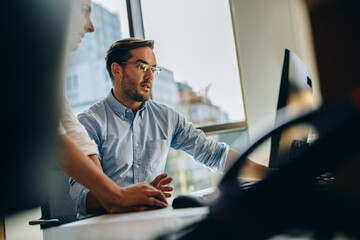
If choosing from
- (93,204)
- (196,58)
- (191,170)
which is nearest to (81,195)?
(93,204)

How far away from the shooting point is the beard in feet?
5.58

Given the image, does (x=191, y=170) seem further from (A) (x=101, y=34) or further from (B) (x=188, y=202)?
(B) (x=188, y=202)

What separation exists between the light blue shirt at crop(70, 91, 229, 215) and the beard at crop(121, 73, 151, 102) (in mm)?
49

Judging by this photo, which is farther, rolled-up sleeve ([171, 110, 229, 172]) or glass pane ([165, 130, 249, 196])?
glass pane ([165, 130, 249, 196])

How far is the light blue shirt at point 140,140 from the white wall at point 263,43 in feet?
3.93

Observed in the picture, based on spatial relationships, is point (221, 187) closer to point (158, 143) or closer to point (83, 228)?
point (83, 228)

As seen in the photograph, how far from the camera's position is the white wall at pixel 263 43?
8.77 ft

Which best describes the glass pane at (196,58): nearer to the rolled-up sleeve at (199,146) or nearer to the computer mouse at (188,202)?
the rolled-up sleeve at (199,146)

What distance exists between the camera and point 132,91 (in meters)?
1.74

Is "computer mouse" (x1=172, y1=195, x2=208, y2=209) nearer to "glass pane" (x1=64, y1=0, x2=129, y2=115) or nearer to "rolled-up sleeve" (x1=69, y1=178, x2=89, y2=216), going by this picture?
"rolled-up sleeve" (x1=69, y1=178, x2=89, y2=216)

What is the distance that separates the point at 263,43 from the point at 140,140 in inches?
69.3

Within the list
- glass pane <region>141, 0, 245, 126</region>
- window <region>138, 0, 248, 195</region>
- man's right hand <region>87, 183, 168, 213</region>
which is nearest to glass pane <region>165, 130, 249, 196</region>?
window <region>138, 0, 248, 195</region>

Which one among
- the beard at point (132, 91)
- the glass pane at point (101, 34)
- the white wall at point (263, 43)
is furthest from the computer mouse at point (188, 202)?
the white wall at point (263, 43)

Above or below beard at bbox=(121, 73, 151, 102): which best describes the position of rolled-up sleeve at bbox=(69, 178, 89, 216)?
below
